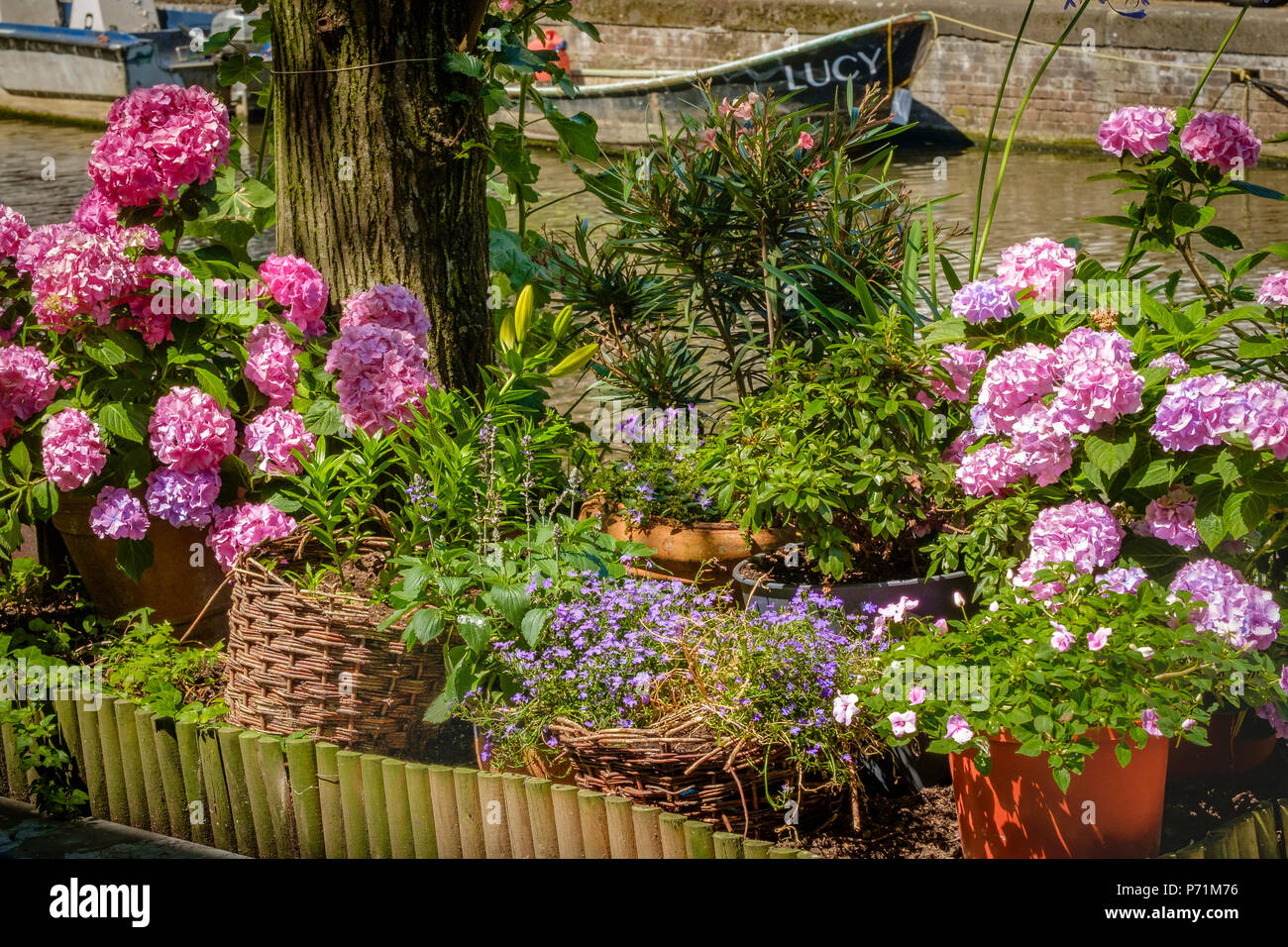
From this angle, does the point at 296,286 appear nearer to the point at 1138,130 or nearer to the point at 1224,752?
the point at 1138,130

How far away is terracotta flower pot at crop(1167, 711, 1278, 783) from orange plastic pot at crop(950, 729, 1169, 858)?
470 mm

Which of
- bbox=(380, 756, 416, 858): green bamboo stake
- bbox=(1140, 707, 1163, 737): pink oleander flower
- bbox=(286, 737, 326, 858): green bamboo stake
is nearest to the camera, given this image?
bbox=(1140, 707, 1163, 737): pink oleander flower

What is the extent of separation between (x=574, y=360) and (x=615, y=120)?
39.0 feet

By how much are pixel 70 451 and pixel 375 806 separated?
121 centimetres

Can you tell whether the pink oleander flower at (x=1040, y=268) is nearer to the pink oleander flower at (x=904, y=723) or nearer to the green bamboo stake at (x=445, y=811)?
the pink oleander flower at (x=904, y=723)

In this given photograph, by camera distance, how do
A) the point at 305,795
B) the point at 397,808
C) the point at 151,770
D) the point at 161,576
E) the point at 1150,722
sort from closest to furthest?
the point at 1150,722, the point at 397,808, the point at 305,795, the point at 151,770, the point at 161,576

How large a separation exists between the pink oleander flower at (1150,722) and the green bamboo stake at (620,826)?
95 centimetres

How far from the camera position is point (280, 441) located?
10.7 ft

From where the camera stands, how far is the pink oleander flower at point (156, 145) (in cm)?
338

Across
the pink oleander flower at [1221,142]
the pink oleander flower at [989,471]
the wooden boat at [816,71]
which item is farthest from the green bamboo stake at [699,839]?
the wooden boat at [816,71]

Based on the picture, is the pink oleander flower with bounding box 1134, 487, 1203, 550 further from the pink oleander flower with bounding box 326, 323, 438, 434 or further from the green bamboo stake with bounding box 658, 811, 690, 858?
the pink oleander flower with bounding box 326, 323, 438, 434

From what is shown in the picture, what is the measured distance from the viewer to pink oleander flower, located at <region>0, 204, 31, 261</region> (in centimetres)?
357

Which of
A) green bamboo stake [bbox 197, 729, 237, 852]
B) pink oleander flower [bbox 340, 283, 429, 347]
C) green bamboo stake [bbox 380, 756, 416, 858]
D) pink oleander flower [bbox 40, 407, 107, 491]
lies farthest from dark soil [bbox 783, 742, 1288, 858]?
pink oleander flower [bbox 40, 407, 107, 491]

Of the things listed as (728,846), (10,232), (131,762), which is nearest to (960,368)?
(728,846)
